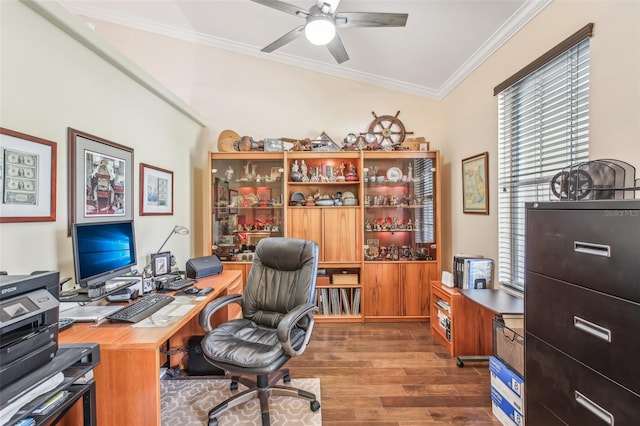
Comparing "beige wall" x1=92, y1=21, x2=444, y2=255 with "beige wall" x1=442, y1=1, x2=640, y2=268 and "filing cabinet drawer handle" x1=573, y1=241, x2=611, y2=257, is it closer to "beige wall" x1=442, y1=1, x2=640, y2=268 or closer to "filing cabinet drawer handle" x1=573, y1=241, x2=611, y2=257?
"beige wall" x1=442, y1=1, x2=640, y2=268

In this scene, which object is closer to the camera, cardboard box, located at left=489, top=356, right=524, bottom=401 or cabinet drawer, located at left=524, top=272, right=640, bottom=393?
cabinet drawer, located at left=524, top=272, right=640, bottom=393

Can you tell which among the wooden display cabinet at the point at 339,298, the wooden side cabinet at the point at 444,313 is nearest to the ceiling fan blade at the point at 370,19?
the wooden side cabinet at the point at 444,313

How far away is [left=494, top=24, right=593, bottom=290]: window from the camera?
170cm

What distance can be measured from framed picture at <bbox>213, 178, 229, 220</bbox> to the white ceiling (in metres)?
1.76

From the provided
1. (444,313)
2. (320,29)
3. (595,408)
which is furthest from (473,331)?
(320,29)

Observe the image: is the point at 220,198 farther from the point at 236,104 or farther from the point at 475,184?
the point at 475,184

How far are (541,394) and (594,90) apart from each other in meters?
1.67

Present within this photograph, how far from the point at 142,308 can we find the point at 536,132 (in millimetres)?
2921

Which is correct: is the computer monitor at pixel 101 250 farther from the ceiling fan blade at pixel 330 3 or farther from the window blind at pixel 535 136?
the window blind at pixel 535 136

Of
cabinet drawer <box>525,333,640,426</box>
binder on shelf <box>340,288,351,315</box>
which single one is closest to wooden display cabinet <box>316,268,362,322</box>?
binder on shelf <box>340,288,351,315</box>

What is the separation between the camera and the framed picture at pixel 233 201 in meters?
3.44

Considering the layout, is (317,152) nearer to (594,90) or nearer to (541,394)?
Result: (594,90)

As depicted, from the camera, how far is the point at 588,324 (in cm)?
107

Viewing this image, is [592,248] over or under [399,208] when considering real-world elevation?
under
